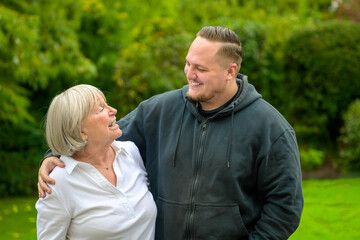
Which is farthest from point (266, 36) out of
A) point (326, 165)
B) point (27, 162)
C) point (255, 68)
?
point (27, 162)

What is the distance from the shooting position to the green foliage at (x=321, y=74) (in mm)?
11625

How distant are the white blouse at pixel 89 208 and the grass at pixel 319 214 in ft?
13.2

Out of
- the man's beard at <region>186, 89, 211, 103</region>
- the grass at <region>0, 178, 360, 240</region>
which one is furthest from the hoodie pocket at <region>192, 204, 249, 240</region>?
the grass at <region>0, 178, 360, 240</region>

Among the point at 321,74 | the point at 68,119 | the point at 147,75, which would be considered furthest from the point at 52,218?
the point at 321,74

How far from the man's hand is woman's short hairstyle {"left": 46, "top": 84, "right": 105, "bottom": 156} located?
65 mm

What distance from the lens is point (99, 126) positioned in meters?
2.79

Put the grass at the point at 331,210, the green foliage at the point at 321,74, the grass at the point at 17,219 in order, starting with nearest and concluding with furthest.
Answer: the grass at the point at 331,210, the grass at the point at 17,219, the green foliage at the point at 321,74

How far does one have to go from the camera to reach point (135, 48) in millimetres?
10617

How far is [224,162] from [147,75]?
753cm

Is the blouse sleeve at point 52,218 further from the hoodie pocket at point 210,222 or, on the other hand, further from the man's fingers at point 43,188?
the hoodie pocket at point 210,222

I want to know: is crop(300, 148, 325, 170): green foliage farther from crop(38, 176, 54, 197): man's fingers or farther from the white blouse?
crop(38, 176, 54, 197): man's fingers

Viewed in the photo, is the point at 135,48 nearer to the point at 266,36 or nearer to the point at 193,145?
the point at 266,36

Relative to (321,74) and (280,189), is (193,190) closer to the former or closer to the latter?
(280,189)

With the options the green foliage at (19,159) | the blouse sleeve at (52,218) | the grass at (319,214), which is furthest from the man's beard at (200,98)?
the green foliage at (19,159)
